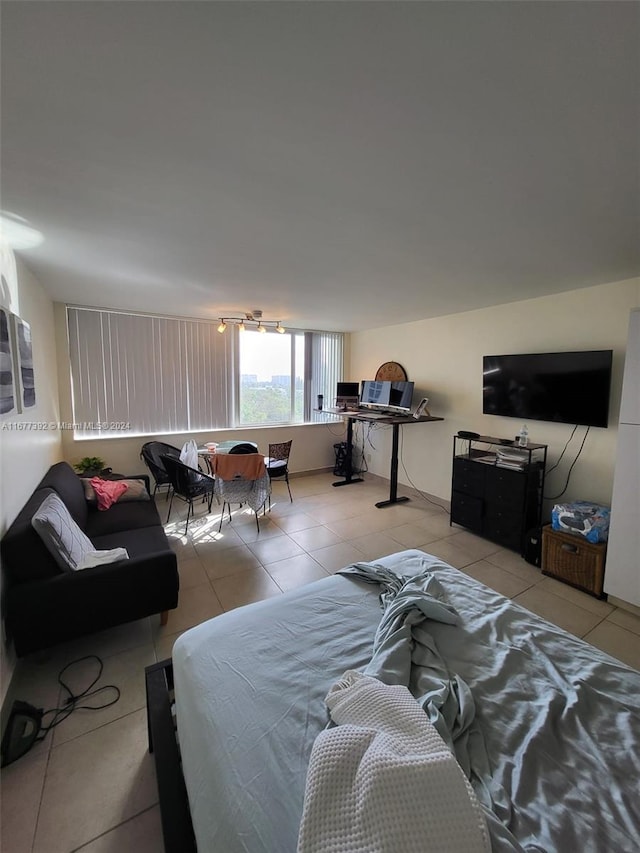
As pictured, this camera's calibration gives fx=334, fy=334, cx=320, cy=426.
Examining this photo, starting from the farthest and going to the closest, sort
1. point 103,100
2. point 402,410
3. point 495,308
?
point 402,410 → point 495,308 → point 103,100

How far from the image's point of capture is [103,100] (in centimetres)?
103

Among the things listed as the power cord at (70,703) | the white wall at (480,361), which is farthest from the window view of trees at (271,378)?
the power cord at (70,703)

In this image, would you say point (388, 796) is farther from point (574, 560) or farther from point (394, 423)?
point (394, 423)

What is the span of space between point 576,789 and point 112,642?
238 centimetres

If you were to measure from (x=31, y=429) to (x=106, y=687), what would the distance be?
1.82 metres

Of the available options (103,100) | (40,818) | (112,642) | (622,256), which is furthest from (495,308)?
(40,818)

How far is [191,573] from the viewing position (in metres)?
2.87

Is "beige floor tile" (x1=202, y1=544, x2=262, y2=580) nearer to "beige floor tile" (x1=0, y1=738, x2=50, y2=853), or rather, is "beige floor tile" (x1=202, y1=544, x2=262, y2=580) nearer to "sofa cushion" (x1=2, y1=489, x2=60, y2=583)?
"sofa cushion" (x1=2, y1=489, x2=60, y2=583)

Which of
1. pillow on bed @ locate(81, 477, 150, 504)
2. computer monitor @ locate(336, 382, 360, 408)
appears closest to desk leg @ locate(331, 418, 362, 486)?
computer monitor @ locate(336, 382, 360, 408)

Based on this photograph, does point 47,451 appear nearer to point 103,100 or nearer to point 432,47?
point 103,100

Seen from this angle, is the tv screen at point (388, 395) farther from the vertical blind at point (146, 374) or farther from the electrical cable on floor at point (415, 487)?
the vertical blind at point (146, 374)

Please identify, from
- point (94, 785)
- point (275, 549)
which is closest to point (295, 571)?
point (275, 549)

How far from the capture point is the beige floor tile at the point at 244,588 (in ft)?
8.28

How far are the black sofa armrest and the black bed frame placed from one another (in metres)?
0.65
